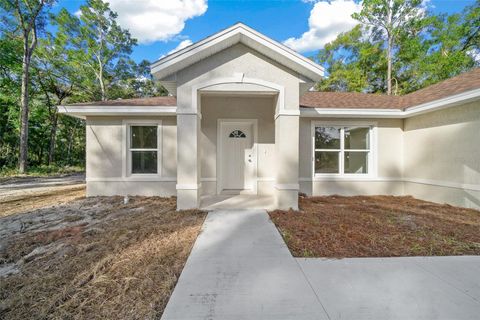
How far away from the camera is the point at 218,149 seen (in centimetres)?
712

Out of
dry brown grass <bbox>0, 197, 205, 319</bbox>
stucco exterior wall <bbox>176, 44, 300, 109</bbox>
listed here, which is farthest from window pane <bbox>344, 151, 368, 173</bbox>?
dry brown grass <bbox>0, 197, 205, 319</bbox>

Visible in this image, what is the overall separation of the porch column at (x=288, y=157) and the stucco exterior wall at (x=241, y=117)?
174 centimetres

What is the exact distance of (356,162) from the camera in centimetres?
743

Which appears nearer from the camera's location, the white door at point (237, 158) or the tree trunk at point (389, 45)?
the white door at point (237, 158)

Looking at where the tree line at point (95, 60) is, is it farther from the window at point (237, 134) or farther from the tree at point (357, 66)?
the window at point (237, 134)

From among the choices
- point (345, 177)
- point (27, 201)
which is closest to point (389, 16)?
point (345, 177)

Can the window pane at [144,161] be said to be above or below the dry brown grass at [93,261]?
above

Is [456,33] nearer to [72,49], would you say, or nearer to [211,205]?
[211,205]

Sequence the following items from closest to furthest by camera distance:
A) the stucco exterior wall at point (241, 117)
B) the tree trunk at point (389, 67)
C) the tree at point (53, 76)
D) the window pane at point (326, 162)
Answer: the stucco exterior wall at point (241, 117), the window pane at point (326, 162), the tree trunk at point (389, 67), the tree at point (53, 76)

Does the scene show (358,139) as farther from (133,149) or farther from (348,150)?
(133,149)

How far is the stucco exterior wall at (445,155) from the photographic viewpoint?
5.43m

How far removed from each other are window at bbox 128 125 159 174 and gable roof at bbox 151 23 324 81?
2.54 metres

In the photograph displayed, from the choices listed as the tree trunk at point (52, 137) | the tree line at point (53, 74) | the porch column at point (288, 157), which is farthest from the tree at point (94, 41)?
the porch column at point (288, 157)

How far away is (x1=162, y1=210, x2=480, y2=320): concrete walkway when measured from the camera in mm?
2055
